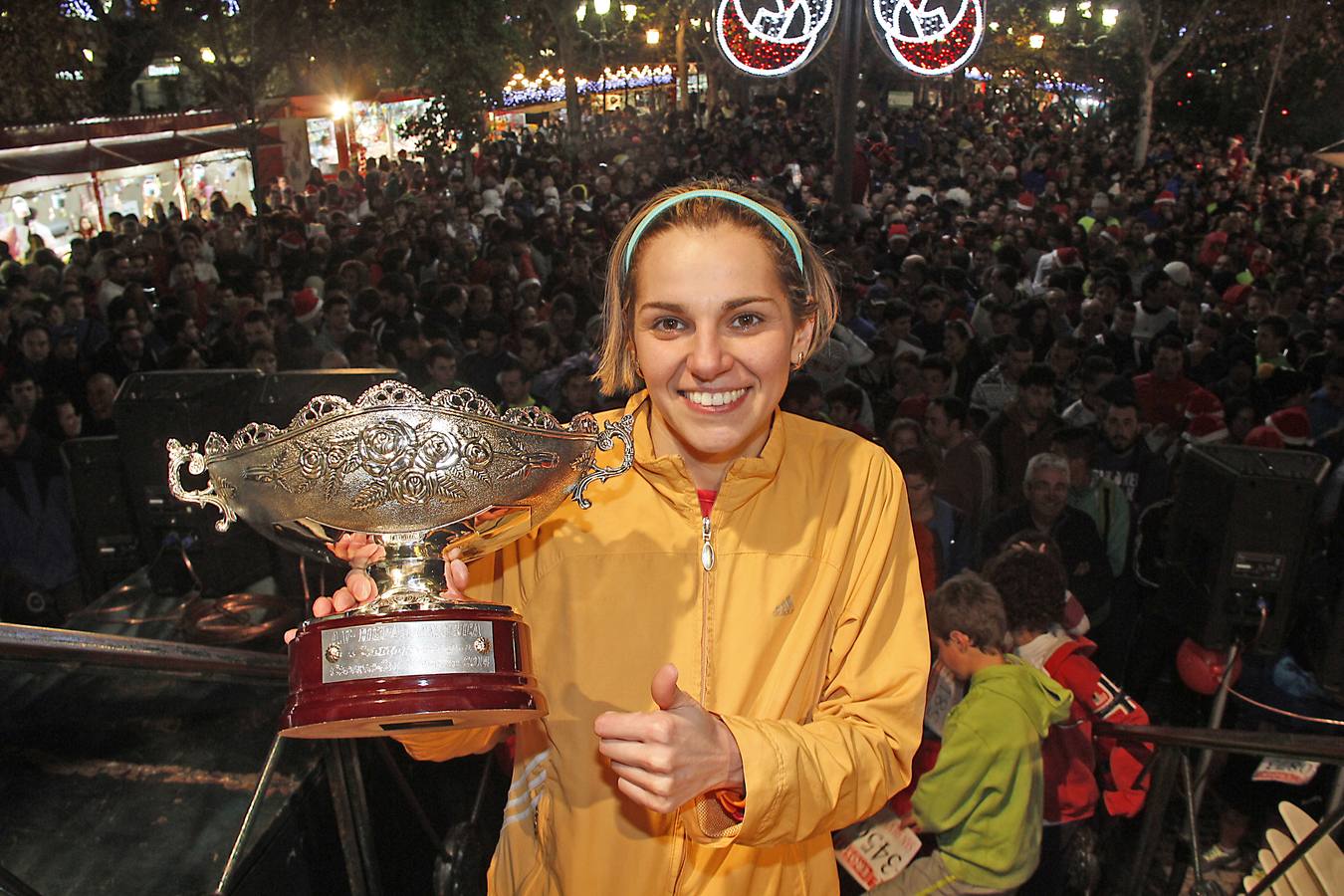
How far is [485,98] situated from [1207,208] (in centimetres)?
1262

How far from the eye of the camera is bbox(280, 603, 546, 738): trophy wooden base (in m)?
1.56

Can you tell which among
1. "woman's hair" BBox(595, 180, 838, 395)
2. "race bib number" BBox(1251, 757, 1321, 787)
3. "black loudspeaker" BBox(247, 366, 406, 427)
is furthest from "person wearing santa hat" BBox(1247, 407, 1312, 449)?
"woman's hair" BBox(595, 180, 838, 395)

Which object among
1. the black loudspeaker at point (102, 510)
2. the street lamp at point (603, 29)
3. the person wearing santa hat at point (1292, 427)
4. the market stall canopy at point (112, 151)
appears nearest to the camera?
the black loudspeaker at point (102, 510)

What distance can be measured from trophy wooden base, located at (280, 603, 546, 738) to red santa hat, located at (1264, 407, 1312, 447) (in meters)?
5.56

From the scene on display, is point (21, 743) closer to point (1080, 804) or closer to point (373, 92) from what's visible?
point (1080, 804)

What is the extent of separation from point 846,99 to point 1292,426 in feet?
27.7

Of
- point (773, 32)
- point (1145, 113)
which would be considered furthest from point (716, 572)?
point (1145, 113)

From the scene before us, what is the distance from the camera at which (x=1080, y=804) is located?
363 centimetres

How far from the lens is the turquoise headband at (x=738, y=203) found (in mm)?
1729

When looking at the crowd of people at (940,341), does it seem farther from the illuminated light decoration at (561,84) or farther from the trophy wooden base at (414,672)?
the illuminated light decoration at (561,84)

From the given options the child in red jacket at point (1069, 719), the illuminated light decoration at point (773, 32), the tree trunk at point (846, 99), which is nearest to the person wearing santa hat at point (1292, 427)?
the child in red jacket at point (1069, 719)

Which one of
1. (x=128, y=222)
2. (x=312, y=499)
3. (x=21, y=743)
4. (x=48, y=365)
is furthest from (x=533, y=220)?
(x=312, y=499)

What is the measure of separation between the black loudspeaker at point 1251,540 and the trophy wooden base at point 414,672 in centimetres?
356

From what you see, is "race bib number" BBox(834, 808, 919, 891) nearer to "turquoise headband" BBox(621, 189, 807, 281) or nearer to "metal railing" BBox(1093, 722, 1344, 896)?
"metal railing" BBox(1093, 722, 1344, 896)
